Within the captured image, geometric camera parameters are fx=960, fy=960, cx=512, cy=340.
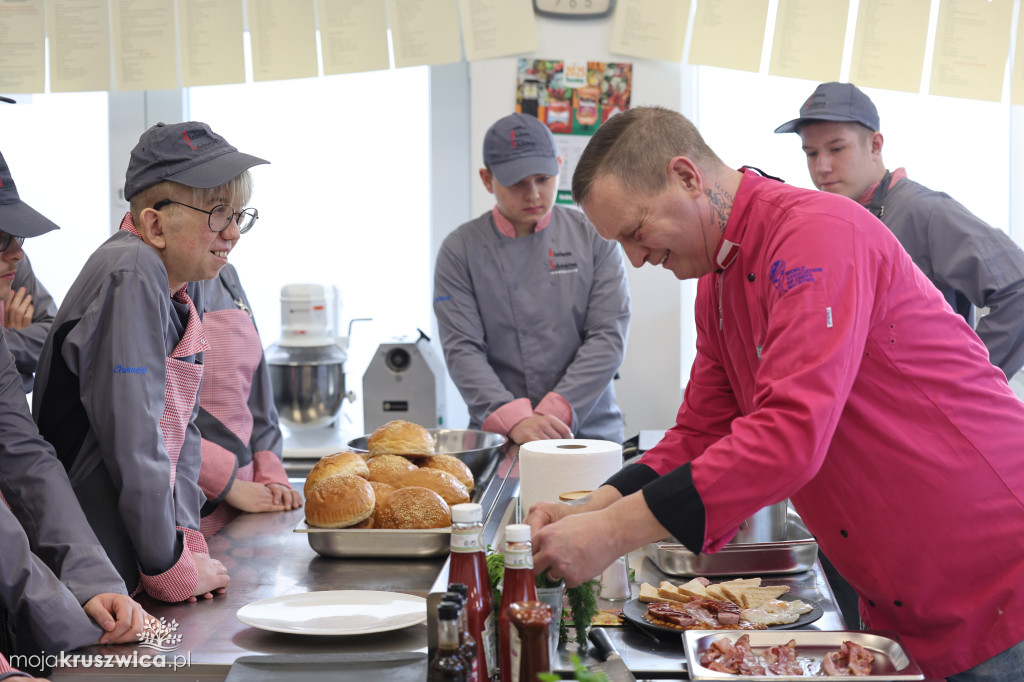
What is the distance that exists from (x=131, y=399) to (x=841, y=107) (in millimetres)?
2288

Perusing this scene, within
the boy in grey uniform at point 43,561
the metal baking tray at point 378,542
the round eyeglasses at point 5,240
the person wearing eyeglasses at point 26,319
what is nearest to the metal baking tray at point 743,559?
the metal baking tray at point 378,542

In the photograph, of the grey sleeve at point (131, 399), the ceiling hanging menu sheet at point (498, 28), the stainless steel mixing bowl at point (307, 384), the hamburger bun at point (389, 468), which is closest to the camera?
the grey sleeve at point (131, 399)

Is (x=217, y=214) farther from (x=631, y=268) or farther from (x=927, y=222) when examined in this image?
(x=631, y=268)

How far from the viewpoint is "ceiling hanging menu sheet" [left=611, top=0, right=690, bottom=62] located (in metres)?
3.87

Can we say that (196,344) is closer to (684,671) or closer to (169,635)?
(169,635)

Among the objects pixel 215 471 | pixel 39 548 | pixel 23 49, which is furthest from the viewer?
pixel 23 49

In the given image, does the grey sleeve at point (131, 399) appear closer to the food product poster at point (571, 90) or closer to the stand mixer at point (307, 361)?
the stand mixer at point (307, 361)

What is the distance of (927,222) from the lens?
2812 millimetres

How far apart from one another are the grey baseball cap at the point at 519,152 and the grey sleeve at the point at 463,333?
1.20 ft

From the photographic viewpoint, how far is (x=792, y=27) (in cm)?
384

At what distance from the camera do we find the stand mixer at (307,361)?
3.78 metres

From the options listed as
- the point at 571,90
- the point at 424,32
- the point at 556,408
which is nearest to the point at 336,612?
the point at 556,408

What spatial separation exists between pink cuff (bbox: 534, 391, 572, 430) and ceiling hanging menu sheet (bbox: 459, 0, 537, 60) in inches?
62.8

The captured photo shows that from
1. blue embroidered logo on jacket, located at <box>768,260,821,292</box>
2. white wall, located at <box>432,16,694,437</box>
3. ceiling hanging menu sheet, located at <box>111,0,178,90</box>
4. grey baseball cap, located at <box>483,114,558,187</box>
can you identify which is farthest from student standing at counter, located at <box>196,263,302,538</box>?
ceiling hanging menu sheet, located at <box>111,0,178,90</box>
